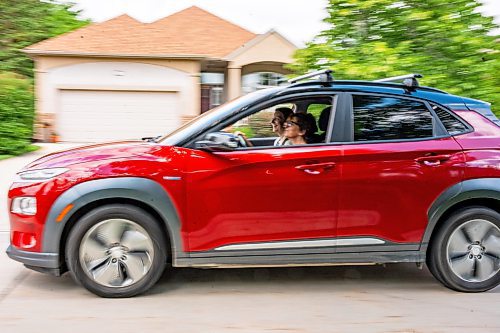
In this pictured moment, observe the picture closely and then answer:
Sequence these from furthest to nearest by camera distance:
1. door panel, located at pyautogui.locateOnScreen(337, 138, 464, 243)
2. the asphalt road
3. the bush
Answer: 1. the bush
2. door panel, located at pyautogui.locateOnScreen(337, 138, 464, 243)
3. the asphalt road

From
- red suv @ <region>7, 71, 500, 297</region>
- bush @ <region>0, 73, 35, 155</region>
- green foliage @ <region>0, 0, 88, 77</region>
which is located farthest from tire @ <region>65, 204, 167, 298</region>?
green foliage @ <region>0, 0, 88, 77</region>

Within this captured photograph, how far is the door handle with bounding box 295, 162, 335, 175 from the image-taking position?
496 centimetres

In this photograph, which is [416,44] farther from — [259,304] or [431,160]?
[259,304]

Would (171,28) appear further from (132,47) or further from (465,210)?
(465,210)

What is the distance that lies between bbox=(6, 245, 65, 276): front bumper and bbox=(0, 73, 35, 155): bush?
11.2 meters

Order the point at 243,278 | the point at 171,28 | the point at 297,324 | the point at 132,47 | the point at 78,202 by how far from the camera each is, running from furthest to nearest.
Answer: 1. the point at 171,28
2. the point at 132,47
3. the point at 243,278
4. the point at 78,202
5. the point at 297,324

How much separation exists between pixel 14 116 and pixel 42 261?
12.3 meters

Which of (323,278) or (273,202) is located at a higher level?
(273,202)

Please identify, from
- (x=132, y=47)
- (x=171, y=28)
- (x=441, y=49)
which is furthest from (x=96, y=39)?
(x=441, y=49)

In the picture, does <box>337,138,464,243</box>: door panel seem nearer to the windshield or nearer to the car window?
the car window

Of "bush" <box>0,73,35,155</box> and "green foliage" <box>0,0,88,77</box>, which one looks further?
"green foliage" <box>0,0,88,77</box>

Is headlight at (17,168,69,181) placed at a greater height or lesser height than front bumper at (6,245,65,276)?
greater

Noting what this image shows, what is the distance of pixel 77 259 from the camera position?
483cm

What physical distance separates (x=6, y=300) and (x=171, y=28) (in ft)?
68.1
